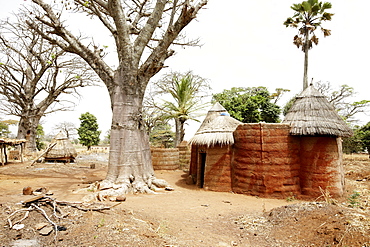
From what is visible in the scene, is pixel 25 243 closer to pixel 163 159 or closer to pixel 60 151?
pixel 163 159

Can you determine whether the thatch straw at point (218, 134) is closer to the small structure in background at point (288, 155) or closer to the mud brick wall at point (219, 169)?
the small structure in background at point (288, 155)

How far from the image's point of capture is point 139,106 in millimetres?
8000

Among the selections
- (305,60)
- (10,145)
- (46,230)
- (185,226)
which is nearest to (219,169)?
(185,226)

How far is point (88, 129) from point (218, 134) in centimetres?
3072

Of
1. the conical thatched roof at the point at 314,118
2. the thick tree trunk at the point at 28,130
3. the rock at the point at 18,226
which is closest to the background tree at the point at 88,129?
the thick tree trunk at the point at 28,130

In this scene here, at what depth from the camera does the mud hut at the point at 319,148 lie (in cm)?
758

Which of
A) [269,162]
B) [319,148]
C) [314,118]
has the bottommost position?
[269,162]

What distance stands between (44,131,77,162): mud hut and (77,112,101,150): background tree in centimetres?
1914

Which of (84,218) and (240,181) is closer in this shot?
(84,218)

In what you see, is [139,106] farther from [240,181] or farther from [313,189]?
[313,189]

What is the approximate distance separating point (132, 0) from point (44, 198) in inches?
316

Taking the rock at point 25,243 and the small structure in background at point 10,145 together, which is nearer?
the rock at point 25,243

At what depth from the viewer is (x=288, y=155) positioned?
784cm

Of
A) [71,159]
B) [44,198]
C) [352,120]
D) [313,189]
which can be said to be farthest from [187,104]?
[352,120]
